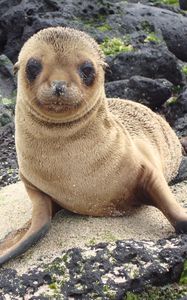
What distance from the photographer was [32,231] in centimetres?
549

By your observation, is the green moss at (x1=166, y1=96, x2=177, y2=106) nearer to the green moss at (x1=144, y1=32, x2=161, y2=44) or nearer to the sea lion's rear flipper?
the green moss at (x1=144, y1=32, x2=161, y2=44)

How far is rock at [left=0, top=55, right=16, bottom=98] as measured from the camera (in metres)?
10.8

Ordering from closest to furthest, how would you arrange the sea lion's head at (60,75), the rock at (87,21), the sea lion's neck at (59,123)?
the sea lion's head at (60,75) → the sea lion's neck at (59,123) → the rock at (87,21)

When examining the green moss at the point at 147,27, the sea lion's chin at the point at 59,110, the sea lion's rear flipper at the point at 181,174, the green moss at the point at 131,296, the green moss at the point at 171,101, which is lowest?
the green moss at the point at 147,27

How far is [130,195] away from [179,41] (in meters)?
7.41

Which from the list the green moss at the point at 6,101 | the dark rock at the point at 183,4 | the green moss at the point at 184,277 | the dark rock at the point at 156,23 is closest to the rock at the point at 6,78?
the green moss at the point at 6,101

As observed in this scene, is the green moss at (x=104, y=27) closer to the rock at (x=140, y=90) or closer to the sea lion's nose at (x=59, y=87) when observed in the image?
the rock at (x=140, y=90)

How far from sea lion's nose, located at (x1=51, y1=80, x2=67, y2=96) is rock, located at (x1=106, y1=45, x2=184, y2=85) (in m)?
5.80

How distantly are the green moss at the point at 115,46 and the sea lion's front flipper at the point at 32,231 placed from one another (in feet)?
18.8

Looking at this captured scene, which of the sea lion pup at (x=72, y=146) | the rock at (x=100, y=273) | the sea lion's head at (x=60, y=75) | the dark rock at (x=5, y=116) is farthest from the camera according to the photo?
the dark rock at (x=5, y=116)

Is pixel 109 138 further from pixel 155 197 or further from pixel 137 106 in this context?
pixel 137 106

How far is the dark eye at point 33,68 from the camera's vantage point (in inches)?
206

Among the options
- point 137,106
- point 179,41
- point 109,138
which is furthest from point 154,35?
point 109,138

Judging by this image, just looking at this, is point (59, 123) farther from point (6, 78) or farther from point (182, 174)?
point (6, 78)
